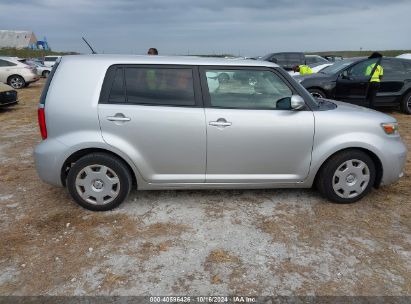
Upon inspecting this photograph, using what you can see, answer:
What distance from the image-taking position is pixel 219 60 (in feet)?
12.8

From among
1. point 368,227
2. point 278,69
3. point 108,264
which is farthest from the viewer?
point 278,69

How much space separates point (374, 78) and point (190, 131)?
22.3 ft

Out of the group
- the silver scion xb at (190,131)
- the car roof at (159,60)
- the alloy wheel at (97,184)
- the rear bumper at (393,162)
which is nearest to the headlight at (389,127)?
the silver scion xb at (190,131)

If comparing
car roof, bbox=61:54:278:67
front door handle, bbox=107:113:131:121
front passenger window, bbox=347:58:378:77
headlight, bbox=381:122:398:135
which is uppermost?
car roof, bbox=61:54:278:67

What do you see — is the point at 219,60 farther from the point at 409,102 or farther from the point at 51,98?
the point at 409,102

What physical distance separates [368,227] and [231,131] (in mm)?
1711

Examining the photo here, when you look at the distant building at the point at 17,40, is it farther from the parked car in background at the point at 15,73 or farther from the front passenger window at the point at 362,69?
the front passenger window at the point at 362,69

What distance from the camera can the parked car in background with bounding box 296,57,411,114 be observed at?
9023 mm

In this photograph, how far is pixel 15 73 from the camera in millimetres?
17031

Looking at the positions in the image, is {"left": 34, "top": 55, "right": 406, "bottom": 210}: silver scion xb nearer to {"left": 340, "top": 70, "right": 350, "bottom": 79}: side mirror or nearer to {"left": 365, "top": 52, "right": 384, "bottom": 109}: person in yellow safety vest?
{"left": 365, "top": 52, "right": 384, "bottom": 109}: person in yellow safety vest

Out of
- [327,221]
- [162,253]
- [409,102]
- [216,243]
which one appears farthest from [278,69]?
[409,102]

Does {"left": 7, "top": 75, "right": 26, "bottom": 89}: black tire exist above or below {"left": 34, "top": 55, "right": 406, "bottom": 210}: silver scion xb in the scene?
below

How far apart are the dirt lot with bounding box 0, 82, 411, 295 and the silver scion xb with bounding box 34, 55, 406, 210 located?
0.32m

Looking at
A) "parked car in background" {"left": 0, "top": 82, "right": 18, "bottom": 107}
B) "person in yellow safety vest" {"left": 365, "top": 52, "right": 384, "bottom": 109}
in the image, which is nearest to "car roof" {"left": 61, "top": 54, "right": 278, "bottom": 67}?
"person in yellow safety vest" {"left": 365, "top": 52, "right": 384, "bottom": 109}
